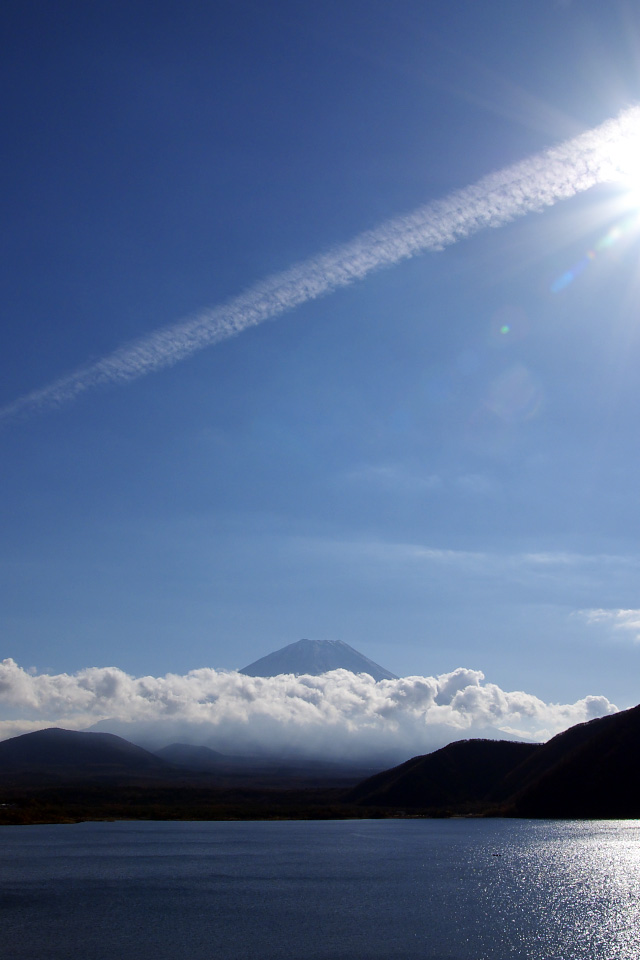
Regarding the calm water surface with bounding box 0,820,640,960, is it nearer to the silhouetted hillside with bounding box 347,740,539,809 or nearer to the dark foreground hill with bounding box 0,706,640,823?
the dark foreground hill with bounding box 0,706,640,823

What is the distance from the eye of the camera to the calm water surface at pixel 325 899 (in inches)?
1339

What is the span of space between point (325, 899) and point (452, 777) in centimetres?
11749

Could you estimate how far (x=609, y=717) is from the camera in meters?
137

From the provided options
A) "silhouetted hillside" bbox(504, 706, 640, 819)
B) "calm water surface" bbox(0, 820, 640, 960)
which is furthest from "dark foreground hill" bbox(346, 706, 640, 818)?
"calm water surface" bbox(0, 820, 640, 960)

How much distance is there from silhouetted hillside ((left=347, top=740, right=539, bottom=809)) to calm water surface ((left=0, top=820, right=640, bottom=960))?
2547 inches

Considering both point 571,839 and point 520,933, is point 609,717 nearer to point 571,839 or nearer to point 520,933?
point 571,839

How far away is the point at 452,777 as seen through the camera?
155 metres

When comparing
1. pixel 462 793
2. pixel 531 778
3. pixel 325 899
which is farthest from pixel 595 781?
pixel 325 899

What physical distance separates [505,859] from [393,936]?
1450 inches

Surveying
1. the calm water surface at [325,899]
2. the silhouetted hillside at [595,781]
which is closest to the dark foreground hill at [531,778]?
the silhouetted hillside at [595,781]

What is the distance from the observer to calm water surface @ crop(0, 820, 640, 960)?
3400 cm

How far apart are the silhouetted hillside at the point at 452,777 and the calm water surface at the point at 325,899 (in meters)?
64.7

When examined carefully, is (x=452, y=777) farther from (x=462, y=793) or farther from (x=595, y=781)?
(x=595, y=781)

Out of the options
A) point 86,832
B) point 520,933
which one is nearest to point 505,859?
point 520,933
